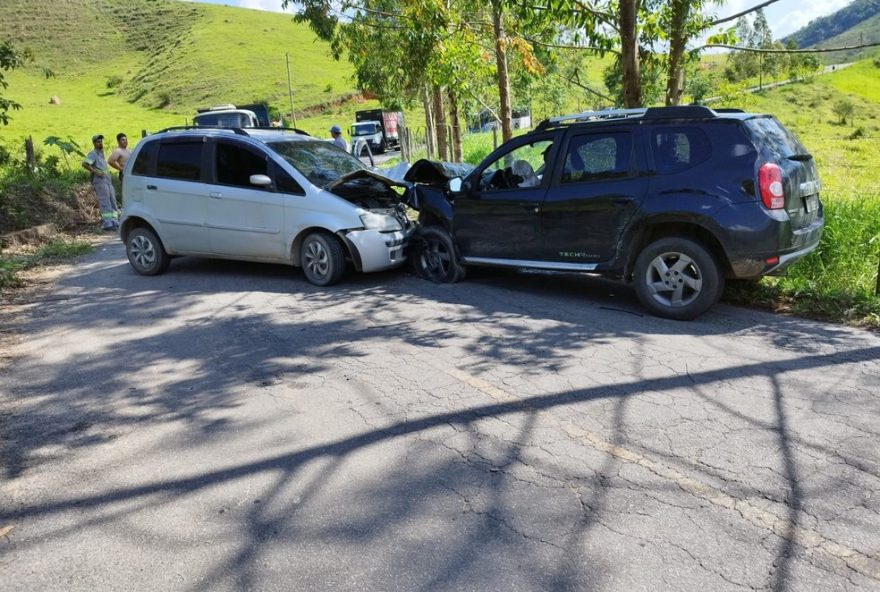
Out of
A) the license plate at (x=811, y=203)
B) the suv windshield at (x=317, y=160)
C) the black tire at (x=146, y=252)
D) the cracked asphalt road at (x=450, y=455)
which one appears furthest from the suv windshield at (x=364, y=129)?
the license plate at (x=811, y=203)

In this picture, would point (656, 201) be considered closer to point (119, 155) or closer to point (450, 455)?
point (450, 455)

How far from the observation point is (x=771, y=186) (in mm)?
5434

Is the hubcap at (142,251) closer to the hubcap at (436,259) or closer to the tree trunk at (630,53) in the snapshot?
the hubcap at (436,259)

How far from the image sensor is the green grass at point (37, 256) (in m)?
8.95

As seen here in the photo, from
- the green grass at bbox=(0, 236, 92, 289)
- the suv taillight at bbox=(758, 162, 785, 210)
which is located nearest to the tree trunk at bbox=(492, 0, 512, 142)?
the suv taillight at bbox=(758, 162, 785, 210)

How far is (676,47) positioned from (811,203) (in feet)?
12.8

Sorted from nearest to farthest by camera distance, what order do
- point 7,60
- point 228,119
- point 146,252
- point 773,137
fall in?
point 773,137
point 146,252
point 7,60
point 228,119

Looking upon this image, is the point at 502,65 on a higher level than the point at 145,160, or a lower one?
higher

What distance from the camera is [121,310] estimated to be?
7457mm

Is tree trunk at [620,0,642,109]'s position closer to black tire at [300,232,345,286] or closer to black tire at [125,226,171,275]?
black tire at [300,232,345,286]

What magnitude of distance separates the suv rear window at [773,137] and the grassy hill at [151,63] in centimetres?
5159

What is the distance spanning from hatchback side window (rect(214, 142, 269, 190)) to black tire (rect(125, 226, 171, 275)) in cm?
151

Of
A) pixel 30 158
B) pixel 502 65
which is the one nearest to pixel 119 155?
pixel 30 158

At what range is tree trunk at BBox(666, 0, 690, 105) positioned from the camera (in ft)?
28.1
